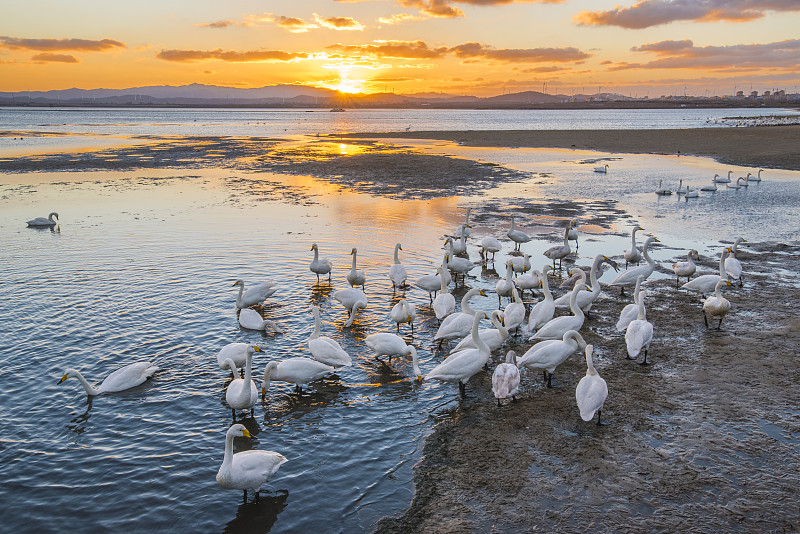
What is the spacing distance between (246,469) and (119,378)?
383 cm

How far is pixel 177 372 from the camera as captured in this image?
10000 millimetres

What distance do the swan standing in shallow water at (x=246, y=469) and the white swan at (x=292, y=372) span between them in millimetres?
2321

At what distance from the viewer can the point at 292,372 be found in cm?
925

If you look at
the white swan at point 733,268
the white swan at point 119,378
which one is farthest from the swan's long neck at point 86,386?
the white swan at point 733,268

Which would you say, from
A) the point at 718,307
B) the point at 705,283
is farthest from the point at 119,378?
the point at 705,283

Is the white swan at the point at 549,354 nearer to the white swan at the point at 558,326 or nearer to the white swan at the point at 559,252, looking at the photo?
the white swan at the point at 558,326

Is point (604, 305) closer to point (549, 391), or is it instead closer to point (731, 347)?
point (731, 347)

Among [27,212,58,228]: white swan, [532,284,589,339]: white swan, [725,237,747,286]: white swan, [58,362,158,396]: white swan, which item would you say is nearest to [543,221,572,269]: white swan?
[725,237,747,286]: white swan

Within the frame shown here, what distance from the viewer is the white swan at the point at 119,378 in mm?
9141

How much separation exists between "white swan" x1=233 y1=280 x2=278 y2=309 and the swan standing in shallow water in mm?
6153

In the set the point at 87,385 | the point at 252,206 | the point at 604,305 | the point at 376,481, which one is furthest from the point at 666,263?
the point at 252,206

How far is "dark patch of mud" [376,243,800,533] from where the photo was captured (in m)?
6.13

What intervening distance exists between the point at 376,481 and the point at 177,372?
481cm

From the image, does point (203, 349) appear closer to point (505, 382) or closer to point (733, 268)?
point (505, 382)
